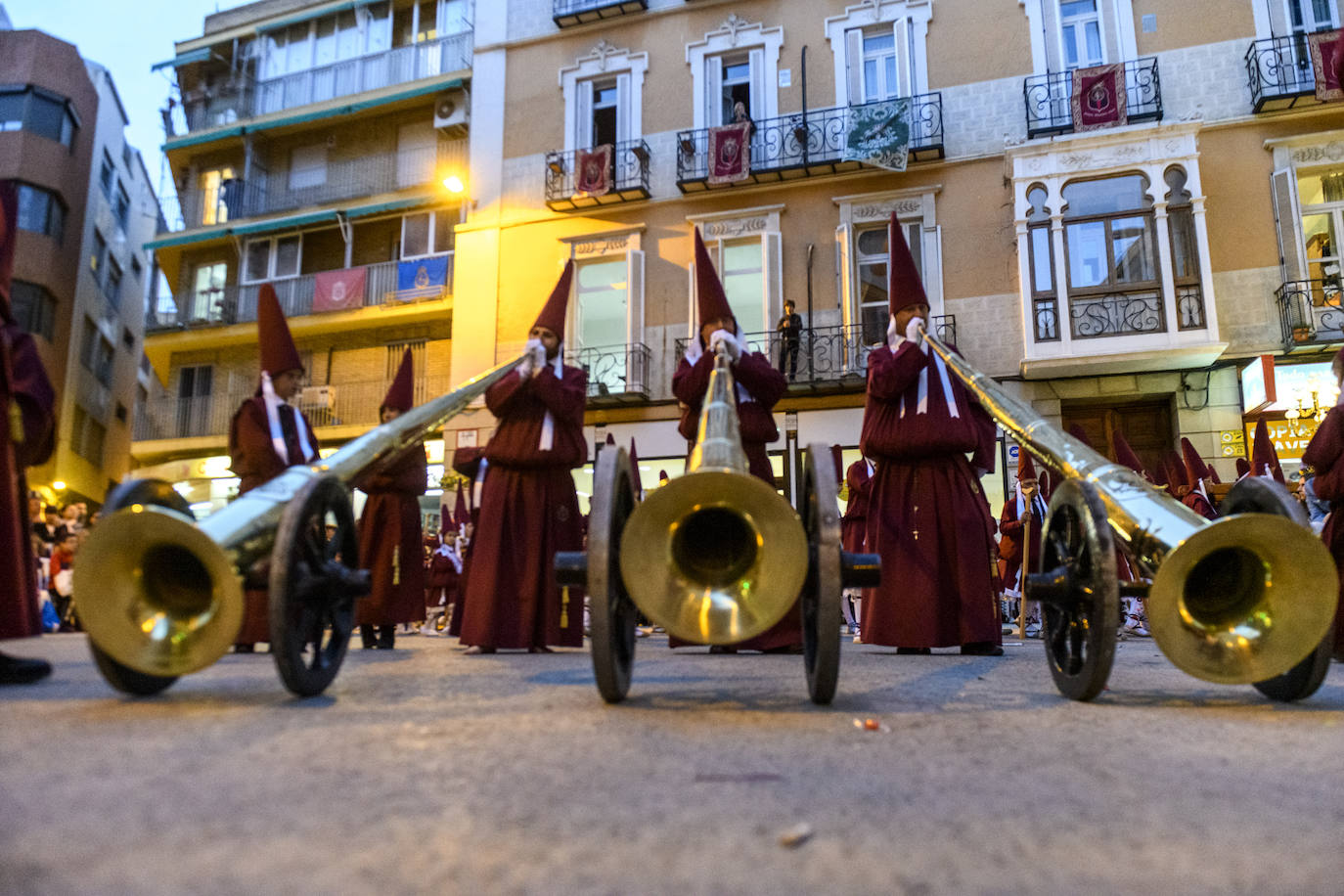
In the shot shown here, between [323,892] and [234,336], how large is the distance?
2516 centimetres

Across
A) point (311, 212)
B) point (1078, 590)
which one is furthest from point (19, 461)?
point (311, 212)

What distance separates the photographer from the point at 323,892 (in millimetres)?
1403

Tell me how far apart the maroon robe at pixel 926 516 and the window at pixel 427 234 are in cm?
1844

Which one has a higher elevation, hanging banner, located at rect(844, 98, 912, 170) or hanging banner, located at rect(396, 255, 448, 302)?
hanging banner, located at rect(844, 98, 912, 170)

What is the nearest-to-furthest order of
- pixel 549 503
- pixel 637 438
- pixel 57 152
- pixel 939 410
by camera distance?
pixel 939 410
pixel 549 503
pixel 637 438
pixel 57 152

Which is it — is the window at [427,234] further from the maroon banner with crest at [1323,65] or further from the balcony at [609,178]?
the maroon banner with crest at [1323,65]

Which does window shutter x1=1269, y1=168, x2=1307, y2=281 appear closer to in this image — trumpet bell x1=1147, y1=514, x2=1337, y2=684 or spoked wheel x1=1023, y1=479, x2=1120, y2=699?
spoked wheel x1=1023, y1=479, x2=1120, y2=699

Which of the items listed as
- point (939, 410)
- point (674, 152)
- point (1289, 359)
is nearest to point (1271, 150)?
point (1289, 359)

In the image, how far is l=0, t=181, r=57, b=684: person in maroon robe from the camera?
3.99 m

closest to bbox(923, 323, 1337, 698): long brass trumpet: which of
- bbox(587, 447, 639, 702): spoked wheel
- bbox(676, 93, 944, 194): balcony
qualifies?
bbox(587, 447, 639, 702): spoked wheel

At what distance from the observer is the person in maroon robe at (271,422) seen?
5.49m

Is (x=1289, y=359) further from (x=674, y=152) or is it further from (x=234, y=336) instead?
(x=234, y=336)

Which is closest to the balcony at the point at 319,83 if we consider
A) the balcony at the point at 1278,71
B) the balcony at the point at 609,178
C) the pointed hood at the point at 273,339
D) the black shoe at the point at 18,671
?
the balcony at the point at 609,178

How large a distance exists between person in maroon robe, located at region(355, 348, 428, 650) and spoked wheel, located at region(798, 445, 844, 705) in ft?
14.2
